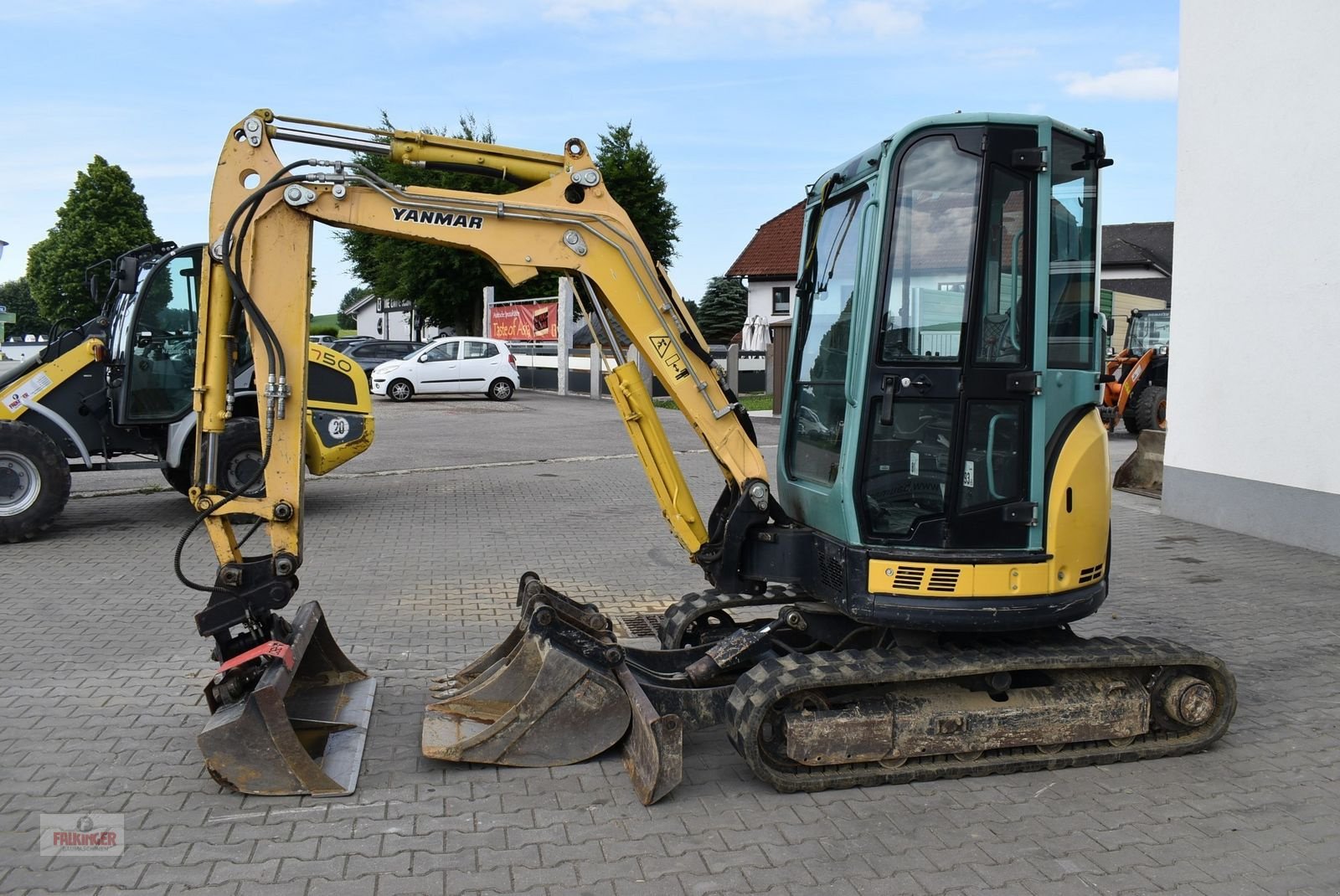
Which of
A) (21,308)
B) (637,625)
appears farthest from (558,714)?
(21,308)

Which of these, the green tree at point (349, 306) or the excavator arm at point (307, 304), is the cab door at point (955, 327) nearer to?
the excavator arm at point (307, 304)

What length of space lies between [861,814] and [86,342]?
30.4ft

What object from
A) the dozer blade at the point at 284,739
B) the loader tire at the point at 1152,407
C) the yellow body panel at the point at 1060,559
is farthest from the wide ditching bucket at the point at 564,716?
the loader tire at the point at 1152,407

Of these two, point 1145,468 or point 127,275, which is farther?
point 1145,468

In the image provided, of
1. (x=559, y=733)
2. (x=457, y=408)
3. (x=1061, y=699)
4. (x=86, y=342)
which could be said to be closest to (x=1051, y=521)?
(x=1061, y=699)

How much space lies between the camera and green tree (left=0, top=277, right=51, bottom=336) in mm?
72938

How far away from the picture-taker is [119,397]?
1052 centimetres

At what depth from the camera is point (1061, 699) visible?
16.5ft

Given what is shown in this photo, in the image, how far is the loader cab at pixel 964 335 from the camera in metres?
4.83

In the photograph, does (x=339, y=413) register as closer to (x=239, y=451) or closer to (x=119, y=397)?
(x=239, y=451)

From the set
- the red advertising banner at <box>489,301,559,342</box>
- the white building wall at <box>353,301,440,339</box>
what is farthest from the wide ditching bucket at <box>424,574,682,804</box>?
the white building wall at <box>353,301,440,339</box>

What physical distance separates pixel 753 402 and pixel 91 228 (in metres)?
35.0

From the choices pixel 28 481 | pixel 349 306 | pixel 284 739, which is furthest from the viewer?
pixel 349 306

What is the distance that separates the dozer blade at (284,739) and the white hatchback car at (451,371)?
22736mm
